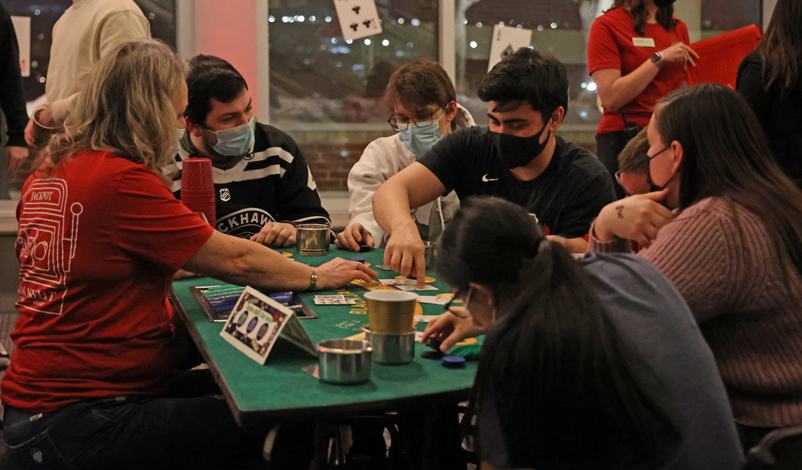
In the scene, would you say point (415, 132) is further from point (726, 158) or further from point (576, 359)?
point (576, 359)

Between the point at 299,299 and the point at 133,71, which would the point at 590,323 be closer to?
the point at 299,299

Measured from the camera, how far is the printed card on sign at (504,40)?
5.35 meters

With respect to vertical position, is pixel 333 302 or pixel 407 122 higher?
pixel 407 122

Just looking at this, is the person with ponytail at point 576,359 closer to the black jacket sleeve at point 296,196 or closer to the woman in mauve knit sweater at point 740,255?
the woman in mauve knit sweater at point 740,255

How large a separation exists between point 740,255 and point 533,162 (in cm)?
116

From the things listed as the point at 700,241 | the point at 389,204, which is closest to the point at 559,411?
the point at 700,241

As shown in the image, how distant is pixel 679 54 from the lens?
3285mm

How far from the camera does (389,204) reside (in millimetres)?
2461

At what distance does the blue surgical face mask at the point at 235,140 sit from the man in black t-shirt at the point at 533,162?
567mm

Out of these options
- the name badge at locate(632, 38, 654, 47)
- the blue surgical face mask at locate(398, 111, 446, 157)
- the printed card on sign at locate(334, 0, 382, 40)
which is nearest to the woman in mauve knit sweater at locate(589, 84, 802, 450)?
the blue surgical face mask at locate(398, 111, 446, 157)

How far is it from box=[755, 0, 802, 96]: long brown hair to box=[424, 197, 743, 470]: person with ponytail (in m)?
1.59

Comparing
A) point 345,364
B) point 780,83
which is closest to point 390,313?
point 345,364

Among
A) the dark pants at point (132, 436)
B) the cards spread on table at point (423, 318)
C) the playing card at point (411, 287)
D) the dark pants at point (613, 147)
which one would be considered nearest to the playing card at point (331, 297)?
the playing card at point (411, 287)

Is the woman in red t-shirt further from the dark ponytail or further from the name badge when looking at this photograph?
the dark ponytail
